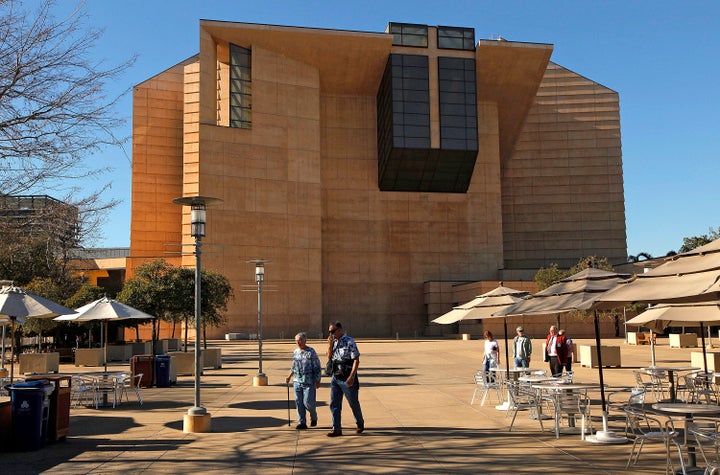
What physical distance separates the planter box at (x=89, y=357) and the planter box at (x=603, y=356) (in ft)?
59.6

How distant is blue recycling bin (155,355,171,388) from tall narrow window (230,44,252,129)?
3818cm

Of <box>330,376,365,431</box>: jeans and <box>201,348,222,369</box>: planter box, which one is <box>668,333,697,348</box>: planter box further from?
<box>330,376,365,431</box>: jeans

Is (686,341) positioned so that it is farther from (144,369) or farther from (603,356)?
(144,369)

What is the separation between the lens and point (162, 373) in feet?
56.0

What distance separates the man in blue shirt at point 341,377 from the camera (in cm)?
950

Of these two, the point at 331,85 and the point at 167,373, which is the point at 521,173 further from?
the point at 167,373

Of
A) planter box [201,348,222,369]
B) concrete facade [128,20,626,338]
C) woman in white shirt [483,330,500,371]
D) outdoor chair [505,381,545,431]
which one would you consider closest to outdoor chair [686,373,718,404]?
outdoor chair [505,381,545,431]

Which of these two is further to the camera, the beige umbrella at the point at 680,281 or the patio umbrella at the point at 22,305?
the patio umbrella at the point at 22,305

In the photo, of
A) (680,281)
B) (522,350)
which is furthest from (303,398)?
(522,350)

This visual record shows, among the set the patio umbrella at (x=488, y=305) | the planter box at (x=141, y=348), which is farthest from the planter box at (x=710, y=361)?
the planter box at (x=141, y=348)

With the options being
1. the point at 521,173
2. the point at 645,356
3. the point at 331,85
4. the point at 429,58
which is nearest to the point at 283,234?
the point at 331,85

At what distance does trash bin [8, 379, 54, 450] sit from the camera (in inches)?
354

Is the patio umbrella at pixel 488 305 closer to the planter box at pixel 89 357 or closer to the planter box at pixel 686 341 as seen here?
the planter box at pixel 89 357

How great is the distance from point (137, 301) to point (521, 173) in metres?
47.5
